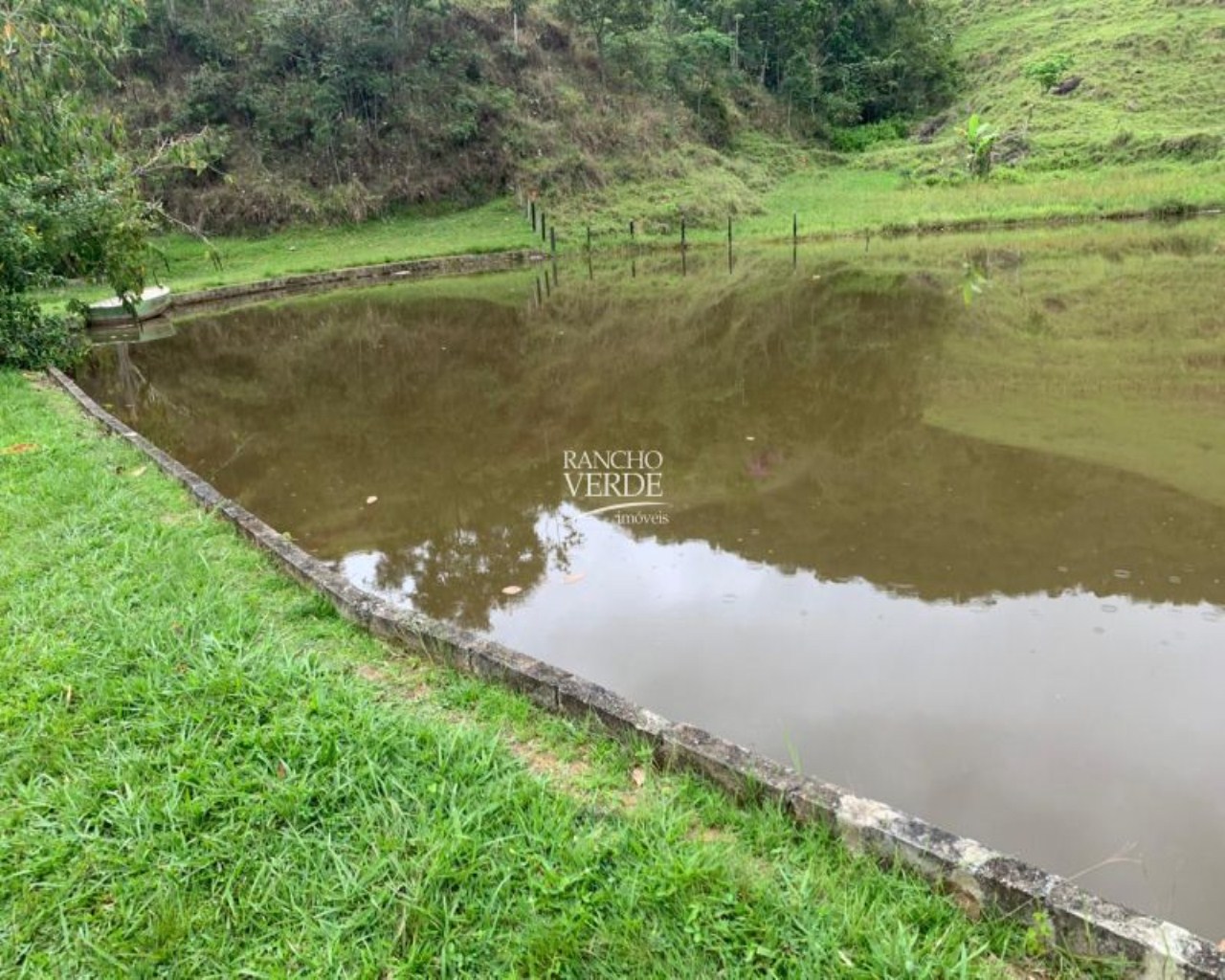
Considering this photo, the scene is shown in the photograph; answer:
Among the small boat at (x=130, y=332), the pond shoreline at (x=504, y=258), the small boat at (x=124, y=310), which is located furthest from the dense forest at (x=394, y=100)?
the small boat at (x=130, y=332)

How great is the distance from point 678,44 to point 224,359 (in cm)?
2737

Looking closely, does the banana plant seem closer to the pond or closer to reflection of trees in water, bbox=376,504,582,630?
the pond

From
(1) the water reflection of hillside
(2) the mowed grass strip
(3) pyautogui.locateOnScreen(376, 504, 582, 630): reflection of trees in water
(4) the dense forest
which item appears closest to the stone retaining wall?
(2) the mowed grass strip

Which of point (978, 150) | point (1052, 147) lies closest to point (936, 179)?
point (978, 150)

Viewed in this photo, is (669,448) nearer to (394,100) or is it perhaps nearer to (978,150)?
(394,100)

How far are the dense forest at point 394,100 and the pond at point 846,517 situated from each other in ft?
49.8

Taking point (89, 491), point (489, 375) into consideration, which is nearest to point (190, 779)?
point (89, 491)

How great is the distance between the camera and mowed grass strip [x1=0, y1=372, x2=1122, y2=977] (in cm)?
190

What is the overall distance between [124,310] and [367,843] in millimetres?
14617

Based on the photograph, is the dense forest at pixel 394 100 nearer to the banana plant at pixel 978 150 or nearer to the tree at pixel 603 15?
the tree at pixel 603 15

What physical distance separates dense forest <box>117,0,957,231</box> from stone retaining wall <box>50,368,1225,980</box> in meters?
24.5

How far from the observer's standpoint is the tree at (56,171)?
22.9 ft

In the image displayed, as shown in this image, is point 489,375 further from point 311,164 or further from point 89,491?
point 311,164

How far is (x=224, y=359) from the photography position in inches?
448
